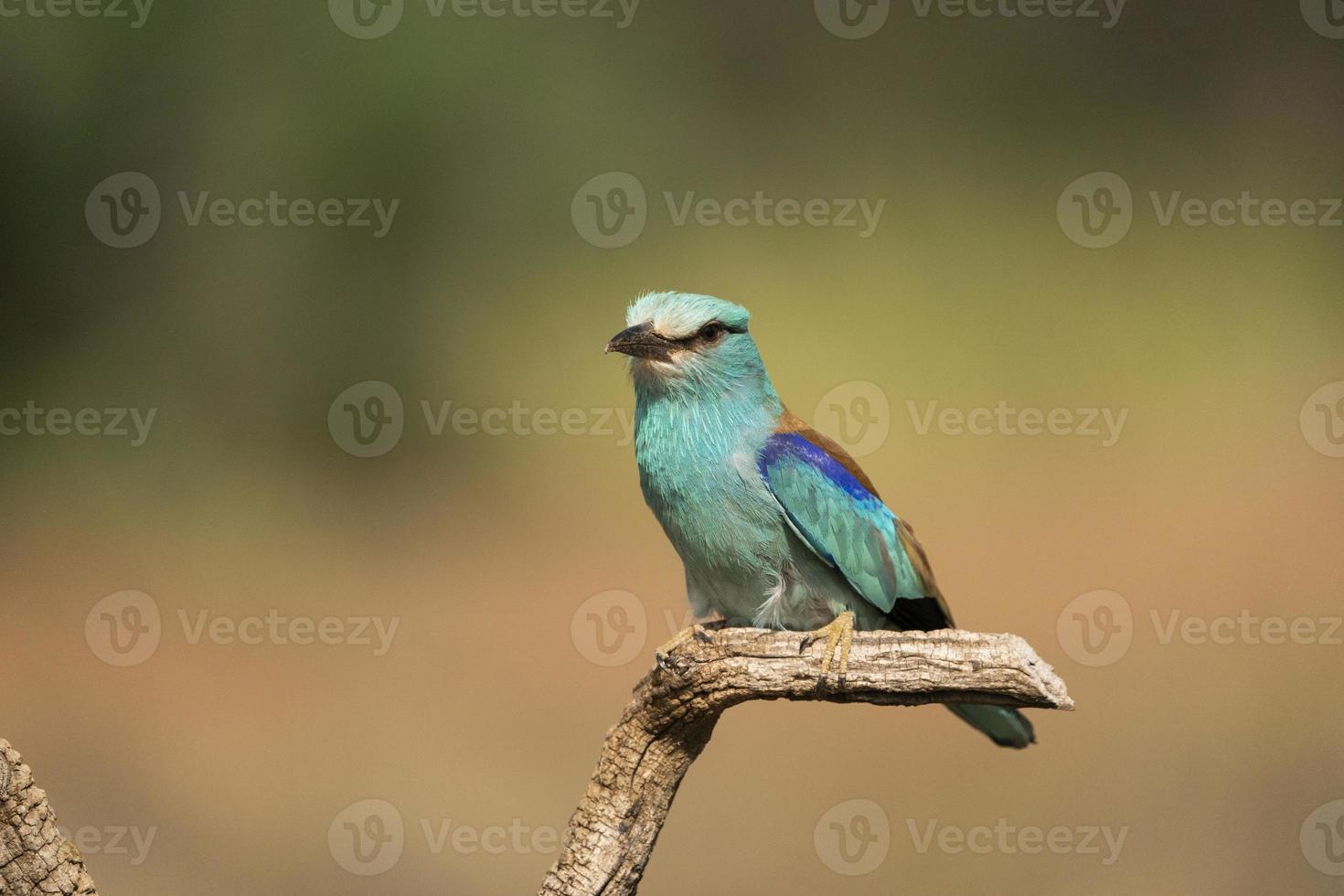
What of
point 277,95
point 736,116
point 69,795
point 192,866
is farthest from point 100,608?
point 736,116

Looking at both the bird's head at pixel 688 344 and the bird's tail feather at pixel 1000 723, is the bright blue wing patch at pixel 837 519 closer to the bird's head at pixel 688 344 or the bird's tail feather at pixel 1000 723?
the bird's head at pixel 688 344

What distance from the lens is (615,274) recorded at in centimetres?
461

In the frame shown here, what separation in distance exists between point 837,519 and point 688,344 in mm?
389

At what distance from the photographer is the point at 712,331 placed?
2.18m

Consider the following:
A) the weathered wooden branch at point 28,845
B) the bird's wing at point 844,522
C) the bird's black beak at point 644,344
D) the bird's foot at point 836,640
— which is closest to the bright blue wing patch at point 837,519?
the bird's wing at point 844,522

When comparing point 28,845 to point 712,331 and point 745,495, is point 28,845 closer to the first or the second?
point 745,495

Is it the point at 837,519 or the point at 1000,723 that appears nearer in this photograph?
the point at 837,519

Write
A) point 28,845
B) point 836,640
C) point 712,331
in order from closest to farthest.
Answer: point 28,845
point 836,640
point 712,331

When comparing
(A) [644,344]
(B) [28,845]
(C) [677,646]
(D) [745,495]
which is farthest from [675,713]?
(B) [28,845]

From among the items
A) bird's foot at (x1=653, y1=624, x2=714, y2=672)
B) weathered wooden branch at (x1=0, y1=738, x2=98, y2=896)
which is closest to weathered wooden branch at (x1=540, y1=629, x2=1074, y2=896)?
bird's foot at (x1=653, y1=624, x2=714, y2=672)

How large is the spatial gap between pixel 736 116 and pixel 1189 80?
164 centimetres

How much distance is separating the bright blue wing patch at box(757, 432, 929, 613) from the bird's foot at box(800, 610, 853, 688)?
106 millimetres

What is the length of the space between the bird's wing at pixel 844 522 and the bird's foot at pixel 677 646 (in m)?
0.24

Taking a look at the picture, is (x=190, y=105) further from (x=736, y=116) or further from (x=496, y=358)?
(x=736, y=116)
